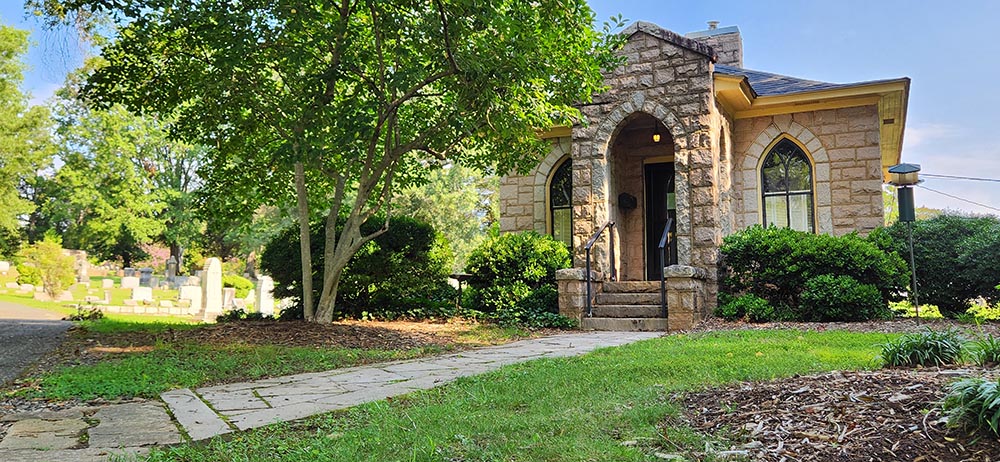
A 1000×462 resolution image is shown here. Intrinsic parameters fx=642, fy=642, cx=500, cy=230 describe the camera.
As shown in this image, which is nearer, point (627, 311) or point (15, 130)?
point (627, 311)

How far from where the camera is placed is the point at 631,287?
30.6 ft

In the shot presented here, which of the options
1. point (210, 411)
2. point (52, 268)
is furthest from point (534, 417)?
point (52, 268)

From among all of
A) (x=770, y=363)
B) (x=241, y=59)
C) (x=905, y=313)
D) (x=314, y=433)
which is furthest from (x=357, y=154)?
(x=905, y=313)

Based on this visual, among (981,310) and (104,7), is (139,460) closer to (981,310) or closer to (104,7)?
(104,7)

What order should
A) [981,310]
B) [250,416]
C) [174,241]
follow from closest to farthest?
[250,416] < [981,310] < [174,241]

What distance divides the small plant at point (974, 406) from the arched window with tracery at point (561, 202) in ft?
31.3

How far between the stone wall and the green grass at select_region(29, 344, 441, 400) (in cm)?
662

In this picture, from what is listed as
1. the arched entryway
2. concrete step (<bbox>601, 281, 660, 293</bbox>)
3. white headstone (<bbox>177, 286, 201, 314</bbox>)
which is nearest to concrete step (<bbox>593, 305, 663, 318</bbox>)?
concrete step (<bbox>601, 281, 660, 293</bbox>)

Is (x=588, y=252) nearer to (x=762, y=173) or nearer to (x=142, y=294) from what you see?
(x=762, y=173)

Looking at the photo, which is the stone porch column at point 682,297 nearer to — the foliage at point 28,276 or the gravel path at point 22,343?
the gravel path at point 22,343

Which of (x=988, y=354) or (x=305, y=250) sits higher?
(x=305, y=250)

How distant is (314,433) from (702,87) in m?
7.70

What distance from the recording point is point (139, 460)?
2.53 m

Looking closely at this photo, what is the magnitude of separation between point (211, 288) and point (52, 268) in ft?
16.0
